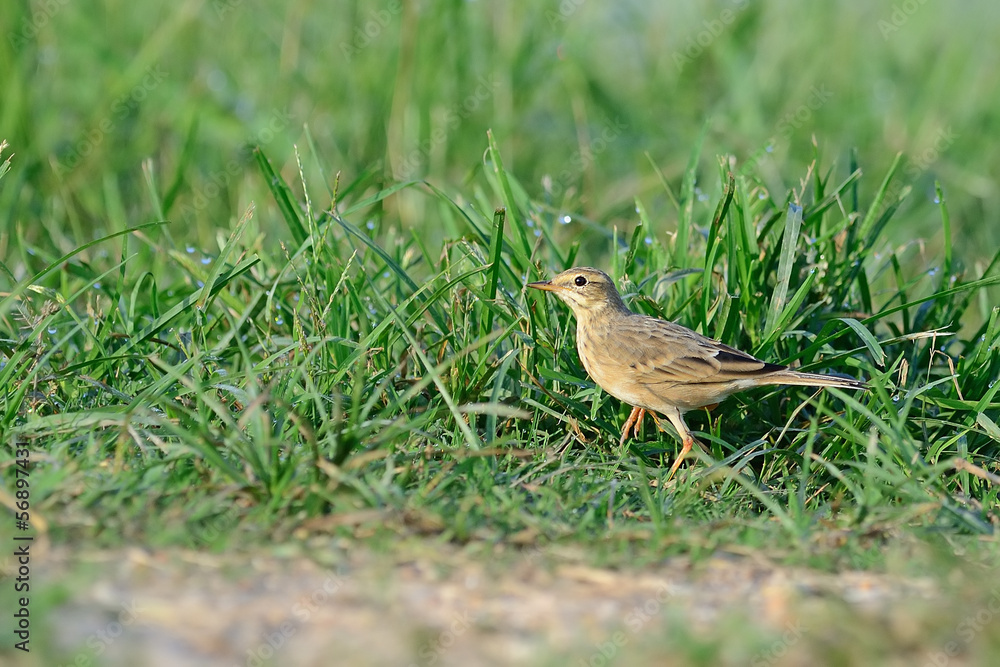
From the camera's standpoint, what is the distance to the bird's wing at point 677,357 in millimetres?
4684

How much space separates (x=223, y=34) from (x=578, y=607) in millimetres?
6669

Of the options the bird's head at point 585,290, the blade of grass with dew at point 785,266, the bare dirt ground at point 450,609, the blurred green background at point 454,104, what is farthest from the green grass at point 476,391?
the blurred green background at point 454,104

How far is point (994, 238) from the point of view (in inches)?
320

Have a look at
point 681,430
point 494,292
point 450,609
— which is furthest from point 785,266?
point 450,609

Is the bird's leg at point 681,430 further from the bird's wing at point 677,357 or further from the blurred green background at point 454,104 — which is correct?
the blurred green background at point 454,104

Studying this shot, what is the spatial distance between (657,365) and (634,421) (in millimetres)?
345

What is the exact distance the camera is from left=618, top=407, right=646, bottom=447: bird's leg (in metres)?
4.86

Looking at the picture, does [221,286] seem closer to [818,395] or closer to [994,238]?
[818,395]

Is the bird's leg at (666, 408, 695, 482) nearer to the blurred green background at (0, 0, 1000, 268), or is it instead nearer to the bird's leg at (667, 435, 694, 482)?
the bird's leg at (667, 435, 694, 482)

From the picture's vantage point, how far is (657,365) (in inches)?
192

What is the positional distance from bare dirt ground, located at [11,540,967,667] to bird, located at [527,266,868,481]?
4.28 feet

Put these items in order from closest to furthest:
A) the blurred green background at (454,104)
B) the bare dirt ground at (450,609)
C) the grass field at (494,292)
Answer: the bare dirt ground at (450,609) → the grass field at (494,292) → the blurred green background at (454,104)

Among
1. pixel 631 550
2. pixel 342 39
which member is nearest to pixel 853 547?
pixel 631 550

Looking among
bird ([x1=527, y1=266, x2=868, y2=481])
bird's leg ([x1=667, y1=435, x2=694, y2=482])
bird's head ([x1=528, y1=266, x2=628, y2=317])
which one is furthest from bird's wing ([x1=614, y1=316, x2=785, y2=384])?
bird's leg ([x1=667, y1=435, x2=694, y2=482])
